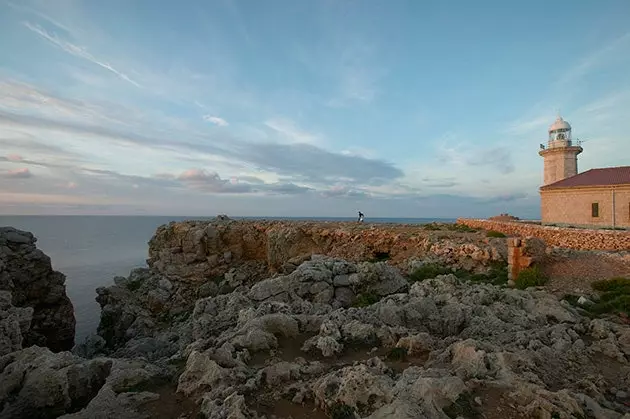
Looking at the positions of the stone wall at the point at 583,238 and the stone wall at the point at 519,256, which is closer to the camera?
the stone wall at the point at 519,256

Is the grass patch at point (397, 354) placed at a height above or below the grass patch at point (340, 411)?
above

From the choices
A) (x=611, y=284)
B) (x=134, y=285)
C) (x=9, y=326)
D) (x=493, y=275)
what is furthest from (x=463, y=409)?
(x=134, y=285)

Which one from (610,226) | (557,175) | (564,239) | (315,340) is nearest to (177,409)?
(315,340)

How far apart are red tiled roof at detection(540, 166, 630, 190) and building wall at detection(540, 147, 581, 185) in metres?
6.87

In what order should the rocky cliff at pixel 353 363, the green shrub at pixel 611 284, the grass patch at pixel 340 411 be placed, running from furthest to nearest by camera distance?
the green shrub at pixel 611 284 < the rocky cliff at pixel 353 363 < the grass patch at pixel 340 411

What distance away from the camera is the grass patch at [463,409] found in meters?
4.70

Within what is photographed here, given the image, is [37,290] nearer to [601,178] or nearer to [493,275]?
[493,275]

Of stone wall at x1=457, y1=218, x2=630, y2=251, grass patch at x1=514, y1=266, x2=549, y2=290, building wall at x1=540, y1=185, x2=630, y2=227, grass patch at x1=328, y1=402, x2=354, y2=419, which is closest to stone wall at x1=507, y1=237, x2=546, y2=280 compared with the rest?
grass patch at x1=514, y1=266, x2=549, y2=290

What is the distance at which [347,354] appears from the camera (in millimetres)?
7262

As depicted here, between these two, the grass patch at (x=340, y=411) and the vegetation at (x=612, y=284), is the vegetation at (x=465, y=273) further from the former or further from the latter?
the grass patch at (x=340, y=411)

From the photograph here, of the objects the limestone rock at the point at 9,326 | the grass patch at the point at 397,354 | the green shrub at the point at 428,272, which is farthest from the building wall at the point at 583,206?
the limestone rock at the point at 9,326

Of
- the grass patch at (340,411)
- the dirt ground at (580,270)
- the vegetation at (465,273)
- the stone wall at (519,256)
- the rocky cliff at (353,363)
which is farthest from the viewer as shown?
the vegetation at (465,273)

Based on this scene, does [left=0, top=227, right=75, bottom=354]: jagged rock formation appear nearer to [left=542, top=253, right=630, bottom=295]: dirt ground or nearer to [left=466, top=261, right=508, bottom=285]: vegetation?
[left=466, top=261, right=508, bottom=285]: vegetation

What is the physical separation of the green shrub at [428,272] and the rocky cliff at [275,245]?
2.08m
